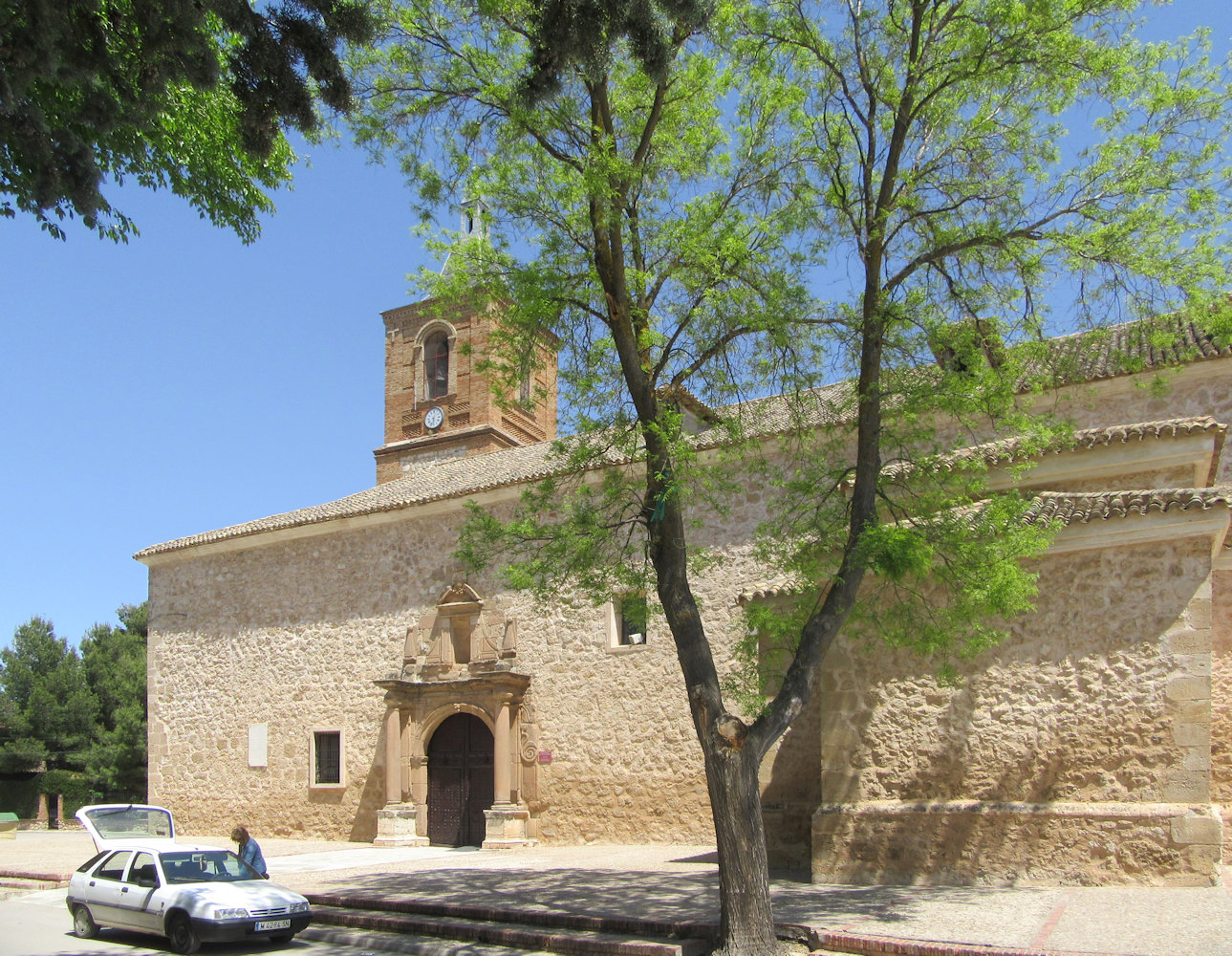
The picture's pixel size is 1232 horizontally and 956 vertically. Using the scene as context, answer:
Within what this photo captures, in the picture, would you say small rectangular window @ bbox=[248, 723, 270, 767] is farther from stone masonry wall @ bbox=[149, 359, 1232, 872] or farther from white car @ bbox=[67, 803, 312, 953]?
white car @ bbox=[67, 803, 312, 953]

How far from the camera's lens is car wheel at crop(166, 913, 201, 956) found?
877cm

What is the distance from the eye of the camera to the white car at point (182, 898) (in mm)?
8758

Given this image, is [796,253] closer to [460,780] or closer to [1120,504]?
[1120,504]

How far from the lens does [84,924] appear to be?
9.74 metres

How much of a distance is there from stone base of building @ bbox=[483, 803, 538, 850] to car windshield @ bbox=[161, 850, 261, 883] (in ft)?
22.0

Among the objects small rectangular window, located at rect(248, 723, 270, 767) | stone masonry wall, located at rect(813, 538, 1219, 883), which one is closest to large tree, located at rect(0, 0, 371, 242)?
stone masonry wall, located at rect(813, 538, 1219, 883)

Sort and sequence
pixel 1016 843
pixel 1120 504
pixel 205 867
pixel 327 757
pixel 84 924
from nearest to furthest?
pixel 1016 843 < pixel 1120 504 < pixel 205 867 < pixel 84 924 < pixel 327 757

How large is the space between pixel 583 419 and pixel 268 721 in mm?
13755

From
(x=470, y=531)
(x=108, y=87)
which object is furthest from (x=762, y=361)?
(x=108, y=87)

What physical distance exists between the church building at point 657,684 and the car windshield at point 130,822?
4472mm

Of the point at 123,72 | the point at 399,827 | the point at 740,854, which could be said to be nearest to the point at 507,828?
the point at 399,827

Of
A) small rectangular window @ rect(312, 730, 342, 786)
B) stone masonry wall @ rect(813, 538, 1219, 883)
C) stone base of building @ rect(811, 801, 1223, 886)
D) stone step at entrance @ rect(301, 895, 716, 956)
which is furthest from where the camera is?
small rectangular window @ rect(312, 730, 342, 786)

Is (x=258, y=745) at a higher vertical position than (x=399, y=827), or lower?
higher

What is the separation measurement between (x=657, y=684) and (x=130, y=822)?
7394 mm
